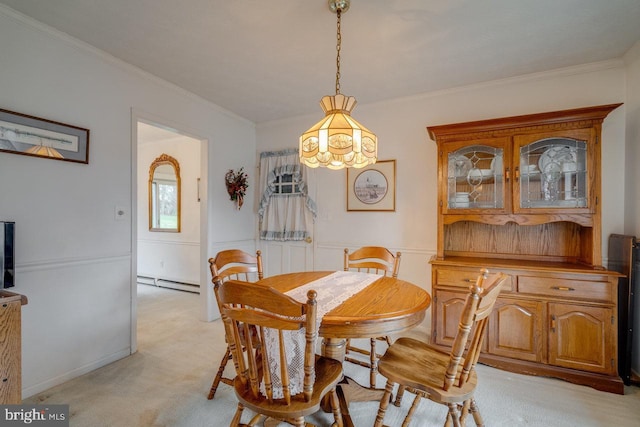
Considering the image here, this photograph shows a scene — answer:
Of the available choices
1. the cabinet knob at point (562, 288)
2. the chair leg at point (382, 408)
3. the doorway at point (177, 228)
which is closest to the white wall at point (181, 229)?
the doorway at point (177, 228)

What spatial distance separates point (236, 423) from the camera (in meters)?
1.43

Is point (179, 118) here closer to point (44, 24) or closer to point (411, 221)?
point (44, 24)

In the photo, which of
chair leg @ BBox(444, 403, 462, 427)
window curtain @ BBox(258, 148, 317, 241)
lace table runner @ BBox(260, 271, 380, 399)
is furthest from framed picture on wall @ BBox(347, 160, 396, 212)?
chair leg @ BBox(444, 403, 462, 427)

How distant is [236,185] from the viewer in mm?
3779

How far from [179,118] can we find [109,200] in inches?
44.2

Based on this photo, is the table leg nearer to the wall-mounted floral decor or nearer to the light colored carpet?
the light colored carpet

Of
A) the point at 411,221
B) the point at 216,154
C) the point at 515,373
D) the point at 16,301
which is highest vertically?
the point at 216,154

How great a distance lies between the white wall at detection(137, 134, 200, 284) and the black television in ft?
10.1

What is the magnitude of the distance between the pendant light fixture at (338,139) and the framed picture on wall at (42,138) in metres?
1.83

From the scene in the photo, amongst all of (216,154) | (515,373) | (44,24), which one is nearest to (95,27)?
(44,24)

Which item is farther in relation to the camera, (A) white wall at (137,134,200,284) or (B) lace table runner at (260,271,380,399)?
(A) white wall at (137,134,200,284)

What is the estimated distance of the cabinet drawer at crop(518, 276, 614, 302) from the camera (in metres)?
2.18

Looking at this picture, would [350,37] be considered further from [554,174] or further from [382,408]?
[382,408]

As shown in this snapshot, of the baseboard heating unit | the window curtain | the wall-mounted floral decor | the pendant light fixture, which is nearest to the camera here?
the pendant light fixture
